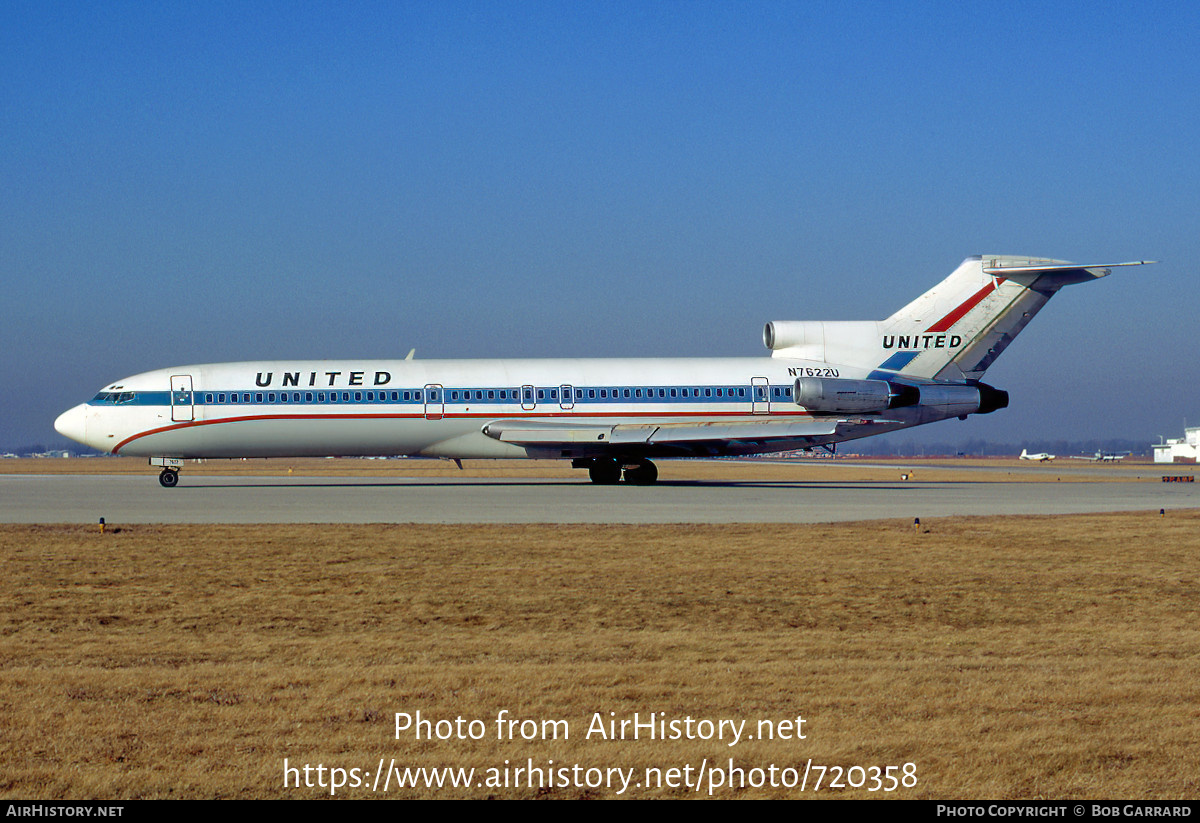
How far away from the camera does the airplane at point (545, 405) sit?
36.4 meters

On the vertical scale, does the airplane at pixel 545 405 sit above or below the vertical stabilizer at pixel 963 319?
below

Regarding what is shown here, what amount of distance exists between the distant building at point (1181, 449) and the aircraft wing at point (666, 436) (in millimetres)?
95217

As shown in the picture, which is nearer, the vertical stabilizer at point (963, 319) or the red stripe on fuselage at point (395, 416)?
the red stripe on fuselage at point (395, 416)

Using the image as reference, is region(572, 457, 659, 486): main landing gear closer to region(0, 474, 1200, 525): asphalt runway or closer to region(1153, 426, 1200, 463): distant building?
region(0, 474, 1200, 525): asphalt runway

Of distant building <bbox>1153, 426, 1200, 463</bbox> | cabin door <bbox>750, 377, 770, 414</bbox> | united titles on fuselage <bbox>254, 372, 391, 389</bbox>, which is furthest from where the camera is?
distant building <bbox>1153, 426, 1200, 463</bbox>

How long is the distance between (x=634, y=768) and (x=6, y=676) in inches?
208

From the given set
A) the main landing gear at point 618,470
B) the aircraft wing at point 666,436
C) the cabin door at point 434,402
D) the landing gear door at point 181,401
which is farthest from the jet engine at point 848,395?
the landing gear door at point 181,401

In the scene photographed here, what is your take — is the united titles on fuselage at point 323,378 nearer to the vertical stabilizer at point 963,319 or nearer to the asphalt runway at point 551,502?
the asphalt runway at point 551,502

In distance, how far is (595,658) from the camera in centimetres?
934

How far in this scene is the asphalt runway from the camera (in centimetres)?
2359

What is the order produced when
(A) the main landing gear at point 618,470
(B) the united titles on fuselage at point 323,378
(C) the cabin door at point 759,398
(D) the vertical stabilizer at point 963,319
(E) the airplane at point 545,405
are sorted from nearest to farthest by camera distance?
1. (E) the airplane at point 545,405
2. (B) the united titles on fuselage at point 323,378
3. (C) the cabin door at point 759,398
4. (A) the main landing gear at point 618,470
5. (D) the vertical stabilizer at point 963,319

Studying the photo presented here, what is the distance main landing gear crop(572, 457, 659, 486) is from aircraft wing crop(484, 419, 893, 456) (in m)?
1.07

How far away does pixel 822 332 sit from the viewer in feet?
128

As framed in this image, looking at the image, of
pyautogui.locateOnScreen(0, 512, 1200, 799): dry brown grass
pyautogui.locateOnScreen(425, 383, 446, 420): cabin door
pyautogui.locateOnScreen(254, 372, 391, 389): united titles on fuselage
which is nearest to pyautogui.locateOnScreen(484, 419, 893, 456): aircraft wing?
pyautogui.locateOnScreen(425, 383, 446, 420): cabin door
